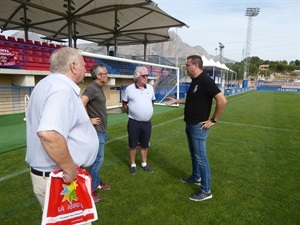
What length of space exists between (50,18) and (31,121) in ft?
72.9

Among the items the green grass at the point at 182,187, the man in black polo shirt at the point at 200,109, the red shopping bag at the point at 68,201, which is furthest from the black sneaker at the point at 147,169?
the red shopping bag at the point at 68,201

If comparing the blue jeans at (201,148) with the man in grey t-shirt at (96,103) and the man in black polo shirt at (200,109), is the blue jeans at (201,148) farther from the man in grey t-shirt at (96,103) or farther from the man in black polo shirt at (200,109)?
the man in grey t-shirt at (96,103)

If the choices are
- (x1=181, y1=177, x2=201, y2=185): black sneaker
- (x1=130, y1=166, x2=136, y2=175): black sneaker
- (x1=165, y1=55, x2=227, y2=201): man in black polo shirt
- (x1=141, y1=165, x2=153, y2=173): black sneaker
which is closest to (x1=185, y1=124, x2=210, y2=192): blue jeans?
(x1=165, y1=55, x2=227, y2=201): man in black polo shirt

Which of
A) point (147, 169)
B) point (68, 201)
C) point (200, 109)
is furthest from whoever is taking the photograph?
point (147, 169)

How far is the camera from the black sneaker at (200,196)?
378 cm

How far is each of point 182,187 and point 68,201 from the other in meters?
2.80

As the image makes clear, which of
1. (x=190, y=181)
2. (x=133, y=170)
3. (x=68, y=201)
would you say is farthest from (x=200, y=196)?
(x=68, y=201)

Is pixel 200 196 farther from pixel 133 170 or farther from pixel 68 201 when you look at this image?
pixel 68 201

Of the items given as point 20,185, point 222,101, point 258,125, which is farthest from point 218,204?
point 258,125

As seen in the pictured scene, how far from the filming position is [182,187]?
14.0 feet

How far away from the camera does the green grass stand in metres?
3.32

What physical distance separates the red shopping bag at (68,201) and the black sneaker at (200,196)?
224 cm

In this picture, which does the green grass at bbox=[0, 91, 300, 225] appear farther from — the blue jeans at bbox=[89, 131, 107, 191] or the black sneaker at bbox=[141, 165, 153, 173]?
the blue jeans at bbox=[89, 131, 107, 191]

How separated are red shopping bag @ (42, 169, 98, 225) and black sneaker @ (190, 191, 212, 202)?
2.24 metres
